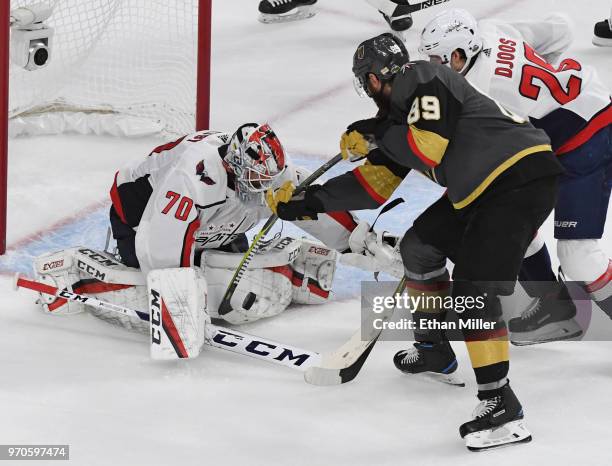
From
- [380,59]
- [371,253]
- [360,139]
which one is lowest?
[371,253]

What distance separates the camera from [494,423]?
3.32 metres

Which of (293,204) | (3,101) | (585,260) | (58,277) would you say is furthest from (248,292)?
(3,101)

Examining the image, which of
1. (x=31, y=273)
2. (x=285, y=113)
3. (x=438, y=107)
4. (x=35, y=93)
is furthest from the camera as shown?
(x=285, y=113)

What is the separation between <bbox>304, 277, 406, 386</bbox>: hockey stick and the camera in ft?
12.3

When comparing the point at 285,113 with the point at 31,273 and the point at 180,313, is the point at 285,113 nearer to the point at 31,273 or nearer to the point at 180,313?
the point at 31,273

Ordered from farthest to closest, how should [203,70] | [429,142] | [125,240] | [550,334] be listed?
[203,70]
[125,240]
[550,334]
[429,142]

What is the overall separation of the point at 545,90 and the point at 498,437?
1076 mm

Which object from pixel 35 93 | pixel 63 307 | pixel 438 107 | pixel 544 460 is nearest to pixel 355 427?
pixel 544 460

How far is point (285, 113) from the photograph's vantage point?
6215 millimetres

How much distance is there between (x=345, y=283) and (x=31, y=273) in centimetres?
108

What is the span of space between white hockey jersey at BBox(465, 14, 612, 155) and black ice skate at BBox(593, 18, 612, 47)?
10.1 ft

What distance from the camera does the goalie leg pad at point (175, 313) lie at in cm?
379

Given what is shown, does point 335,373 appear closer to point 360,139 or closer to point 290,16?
point 360,139

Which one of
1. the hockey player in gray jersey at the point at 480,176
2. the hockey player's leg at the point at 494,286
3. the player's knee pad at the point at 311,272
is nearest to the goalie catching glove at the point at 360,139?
the hockey player in gray jersey at the point at 480,176
